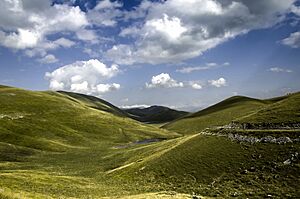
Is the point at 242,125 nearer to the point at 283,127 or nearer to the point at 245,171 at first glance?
the point at 283,127

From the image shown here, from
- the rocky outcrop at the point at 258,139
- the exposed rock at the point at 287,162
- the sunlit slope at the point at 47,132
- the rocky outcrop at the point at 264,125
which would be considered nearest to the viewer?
the exposed rock at the point at 287,162

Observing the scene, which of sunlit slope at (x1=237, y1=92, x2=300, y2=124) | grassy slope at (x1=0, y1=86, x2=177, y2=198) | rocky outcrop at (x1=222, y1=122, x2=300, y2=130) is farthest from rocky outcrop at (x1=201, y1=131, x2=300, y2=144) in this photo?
grassy slope at (x1=0, y1=86, x2=177, y2=198)

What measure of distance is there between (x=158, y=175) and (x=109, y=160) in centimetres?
4563

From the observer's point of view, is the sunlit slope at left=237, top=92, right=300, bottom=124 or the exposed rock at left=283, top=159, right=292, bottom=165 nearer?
the exposed rock at left=283, top=159, right=292, bottom=165

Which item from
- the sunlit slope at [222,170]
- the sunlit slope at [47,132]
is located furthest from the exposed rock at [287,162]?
the sunlit slope at [47,132]

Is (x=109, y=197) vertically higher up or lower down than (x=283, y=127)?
lower down

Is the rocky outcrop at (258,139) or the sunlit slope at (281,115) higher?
the sunlit slope at (281,115)

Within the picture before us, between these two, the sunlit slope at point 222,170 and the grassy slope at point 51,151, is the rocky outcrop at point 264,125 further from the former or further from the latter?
the grassy slope at point 51,151

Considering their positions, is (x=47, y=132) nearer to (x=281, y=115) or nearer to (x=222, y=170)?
(x=281, y=115)

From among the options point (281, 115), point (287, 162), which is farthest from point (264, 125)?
point (287, 162)

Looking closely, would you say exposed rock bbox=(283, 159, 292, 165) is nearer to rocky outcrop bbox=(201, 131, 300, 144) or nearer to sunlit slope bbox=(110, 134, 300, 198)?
sunlit slope bbox=(110, 134, 300, 198)

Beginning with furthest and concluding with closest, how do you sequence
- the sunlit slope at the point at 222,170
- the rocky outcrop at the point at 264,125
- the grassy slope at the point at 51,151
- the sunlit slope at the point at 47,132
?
the sunlit slope at the point at 47,132, the rocky outcrop at the point at 264,125, the grassy slope at the point at 51,151, the sunlit slope at the point at 222,170

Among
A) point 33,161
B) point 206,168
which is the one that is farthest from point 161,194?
point 33,161

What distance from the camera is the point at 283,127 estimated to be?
6412 centimetres
